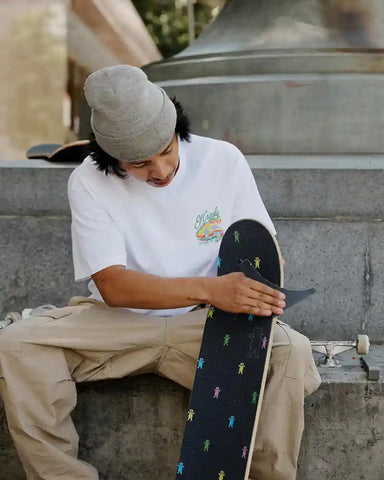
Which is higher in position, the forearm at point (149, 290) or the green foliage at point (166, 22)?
the forearm at point (149, 290)

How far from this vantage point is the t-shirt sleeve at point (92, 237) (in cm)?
366

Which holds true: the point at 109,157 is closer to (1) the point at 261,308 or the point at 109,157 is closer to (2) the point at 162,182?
(2) the point at 162,182

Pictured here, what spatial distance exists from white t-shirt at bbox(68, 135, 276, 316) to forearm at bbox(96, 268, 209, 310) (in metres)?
0.13

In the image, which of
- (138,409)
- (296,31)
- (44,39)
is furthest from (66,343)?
(44,39)

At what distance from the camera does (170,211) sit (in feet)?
12.5

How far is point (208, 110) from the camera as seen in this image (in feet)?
18.2

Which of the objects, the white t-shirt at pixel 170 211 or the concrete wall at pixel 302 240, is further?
the concrete wall at pixel 302 240

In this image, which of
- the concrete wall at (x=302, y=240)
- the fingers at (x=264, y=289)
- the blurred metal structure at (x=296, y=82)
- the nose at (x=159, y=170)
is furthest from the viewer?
the blurred metal structure at (x=296, y=82)

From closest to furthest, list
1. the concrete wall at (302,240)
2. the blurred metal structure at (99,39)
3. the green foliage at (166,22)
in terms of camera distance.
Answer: the concrete wall at (302,240) < the blurred metal structure at (99,39) < the green foliage at (166,22)

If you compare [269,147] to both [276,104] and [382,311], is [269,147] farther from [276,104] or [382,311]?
[382,311]

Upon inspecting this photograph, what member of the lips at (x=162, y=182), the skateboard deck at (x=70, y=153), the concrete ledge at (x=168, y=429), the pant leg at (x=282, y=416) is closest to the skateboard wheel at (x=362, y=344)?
the concrete ledge at (x=168, y=429)

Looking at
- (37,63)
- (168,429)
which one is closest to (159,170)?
(168,429)

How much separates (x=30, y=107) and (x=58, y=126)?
54cm

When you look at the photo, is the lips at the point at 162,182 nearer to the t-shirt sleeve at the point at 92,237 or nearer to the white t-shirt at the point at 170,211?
the white t-shirt at the point at 170,211
